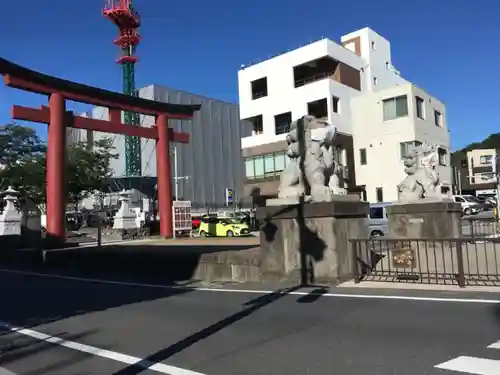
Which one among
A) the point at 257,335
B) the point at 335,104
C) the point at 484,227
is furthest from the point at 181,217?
the point at 257,335

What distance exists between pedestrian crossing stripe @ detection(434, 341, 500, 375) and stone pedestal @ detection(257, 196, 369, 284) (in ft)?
19.0

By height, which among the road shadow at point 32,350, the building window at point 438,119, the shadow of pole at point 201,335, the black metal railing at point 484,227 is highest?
the building window at point 438,119

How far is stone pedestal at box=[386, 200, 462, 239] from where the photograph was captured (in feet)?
54.9

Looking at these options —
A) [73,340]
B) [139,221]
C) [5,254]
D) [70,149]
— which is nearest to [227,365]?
[73,340]

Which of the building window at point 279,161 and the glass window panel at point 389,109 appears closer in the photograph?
the glass window panel at point 389,109

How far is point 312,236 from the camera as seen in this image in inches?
452

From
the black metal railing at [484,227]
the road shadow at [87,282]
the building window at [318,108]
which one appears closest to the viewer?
the road shadow at [87,282]

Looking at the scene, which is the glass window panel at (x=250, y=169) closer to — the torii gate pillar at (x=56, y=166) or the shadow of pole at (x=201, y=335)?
the torii gate pillar at (x=56, y=166)

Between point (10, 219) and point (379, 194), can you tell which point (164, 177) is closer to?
point (10, 219)

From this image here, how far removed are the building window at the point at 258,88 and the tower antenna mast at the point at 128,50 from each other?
721 inches

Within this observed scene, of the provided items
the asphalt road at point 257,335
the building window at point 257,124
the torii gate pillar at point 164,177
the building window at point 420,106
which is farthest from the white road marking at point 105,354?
the building window at point 257,124

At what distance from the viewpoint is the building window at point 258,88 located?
48.1 metres

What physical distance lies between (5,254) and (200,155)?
47.4 m

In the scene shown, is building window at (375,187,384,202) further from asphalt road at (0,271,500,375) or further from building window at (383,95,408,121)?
asphalt road at (0,271,500,375)
